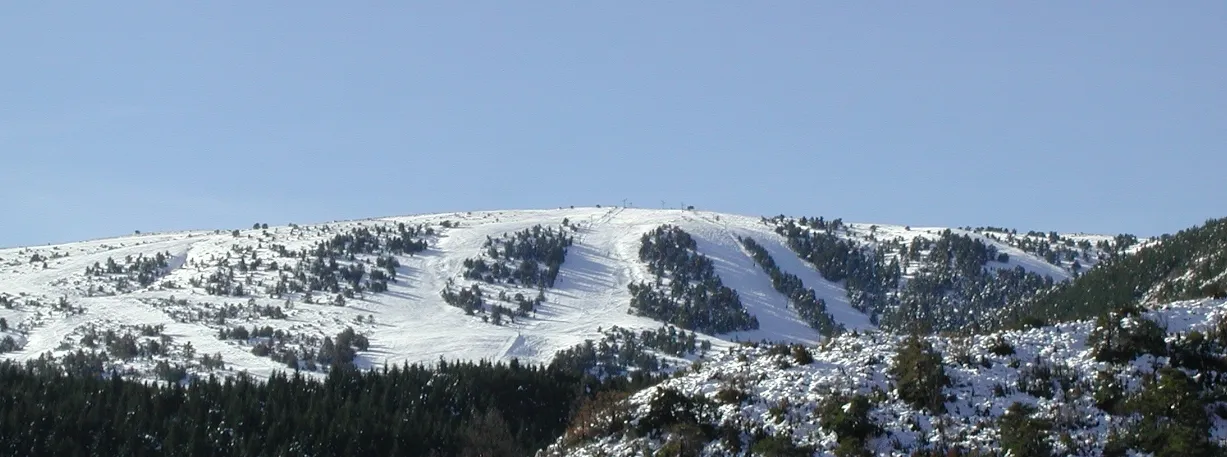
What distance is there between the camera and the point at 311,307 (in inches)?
6476

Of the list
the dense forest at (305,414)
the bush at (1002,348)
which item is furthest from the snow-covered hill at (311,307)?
the bush at (1002,348)

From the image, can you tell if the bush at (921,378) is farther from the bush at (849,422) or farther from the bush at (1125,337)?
the bush at (1125,337)

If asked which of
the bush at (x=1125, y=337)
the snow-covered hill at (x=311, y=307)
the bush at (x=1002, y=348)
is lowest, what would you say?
the snow-covered hill at (x=311, y=307)

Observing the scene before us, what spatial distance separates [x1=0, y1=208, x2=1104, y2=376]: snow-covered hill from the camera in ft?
462

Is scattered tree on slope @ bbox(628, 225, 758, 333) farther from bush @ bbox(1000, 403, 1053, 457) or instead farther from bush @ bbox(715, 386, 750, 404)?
bush @ bbox(1000, 403, 1053, 457)

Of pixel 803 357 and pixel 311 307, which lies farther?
pixel 311 307

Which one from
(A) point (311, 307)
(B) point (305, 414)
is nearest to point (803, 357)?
(B) point (305, 414)

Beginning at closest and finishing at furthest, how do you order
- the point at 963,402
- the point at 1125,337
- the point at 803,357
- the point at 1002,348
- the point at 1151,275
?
the point at 963,402
the point at 1125,337
the point at 1002,348
the point at 803,357
the point at 1151,275

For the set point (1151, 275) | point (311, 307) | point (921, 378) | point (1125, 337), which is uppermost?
point (1151, 275)

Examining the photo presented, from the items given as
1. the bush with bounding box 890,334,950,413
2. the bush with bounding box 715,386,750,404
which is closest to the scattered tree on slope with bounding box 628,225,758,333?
the bush with bounding box 715,386,750,404

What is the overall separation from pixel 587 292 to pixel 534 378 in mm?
99634

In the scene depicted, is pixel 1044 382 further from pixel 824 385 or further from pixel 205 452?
pixel 205 452

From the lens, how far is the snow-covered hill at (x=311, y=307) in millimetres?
140750

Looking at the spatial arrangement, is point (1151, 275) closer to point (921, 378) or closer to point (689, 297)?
point (689, 297)
